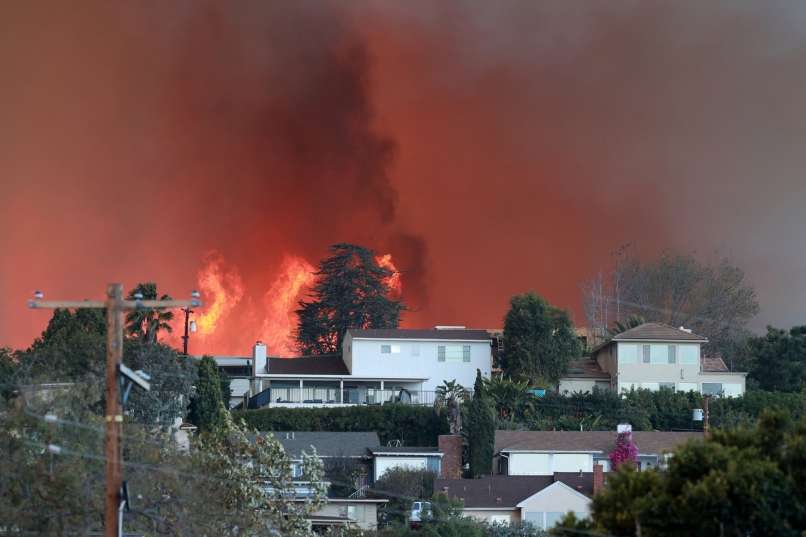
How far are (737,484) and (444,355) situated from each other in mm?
70259

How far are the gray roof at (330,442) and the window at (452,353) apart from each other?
14256 mm

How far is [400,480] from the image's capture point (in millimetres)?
78062

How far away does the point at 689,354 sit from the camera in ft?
328

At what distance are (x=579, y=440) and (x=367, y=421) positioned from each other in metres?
14.2

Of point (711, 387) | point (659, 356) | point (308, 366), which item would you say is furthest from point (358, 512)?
point (711, 387)

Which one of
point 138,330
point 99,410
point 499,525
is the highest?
point 138,330

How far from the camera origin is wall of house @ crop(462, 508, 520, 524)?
73.4 meters

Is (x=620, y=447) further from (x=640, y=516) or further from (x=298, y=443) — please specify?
(x=640, y=516)

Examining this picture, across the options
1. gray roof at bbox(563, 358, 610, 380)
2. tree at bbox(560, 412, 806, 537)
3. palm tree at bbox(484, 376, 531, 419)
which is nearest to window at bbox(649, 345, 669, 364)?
gray roof at bbox(563, 358, 610, 380)

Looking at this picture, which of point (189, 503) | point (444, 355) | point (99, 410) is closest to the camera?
point (189, 503)

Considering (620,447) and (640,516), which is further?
(620,447)

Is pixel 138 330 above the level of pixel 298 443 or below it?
above

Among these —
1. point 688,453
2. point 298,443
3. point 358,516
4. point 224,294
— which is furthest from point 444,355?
point 688,453

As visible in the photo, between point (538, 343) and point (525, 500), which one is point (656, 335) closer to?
point (538, 343)
